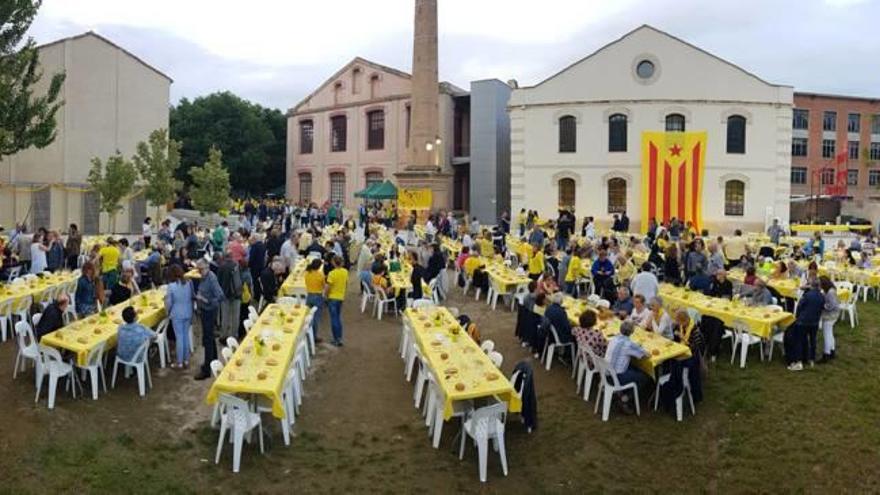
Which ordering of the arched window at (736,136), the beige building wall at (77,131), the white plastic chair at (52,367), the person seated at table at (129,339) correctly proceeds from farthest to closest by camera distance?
the arched window at (736,136), the beige building wall at (77,131), the person seated at table at (129,339), the white plastic chair at (52,367)

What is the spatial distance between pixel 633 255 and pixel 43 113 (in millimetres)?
18685

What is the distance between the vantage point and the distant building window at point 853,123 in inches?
2376

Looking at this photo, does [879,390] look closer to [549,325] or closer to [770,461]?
[770,461]

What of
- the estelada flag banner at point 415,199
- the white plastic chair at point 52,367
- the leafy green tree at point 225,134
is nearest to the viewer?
the white plastic chair at point 52,367

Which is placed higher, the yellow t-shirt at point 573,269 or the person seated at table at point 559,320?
the yellow t-shirt at point 573,269

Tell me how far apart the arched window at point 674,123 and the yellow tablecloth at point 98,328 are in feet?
90.6

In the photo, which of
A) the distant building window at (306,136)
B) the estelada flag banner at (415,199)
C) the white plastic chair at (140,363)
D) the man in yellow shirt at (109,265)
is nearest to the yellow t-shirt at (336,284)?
the white plastic chair at (140,363)

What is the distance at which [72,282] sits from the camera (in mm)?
15719

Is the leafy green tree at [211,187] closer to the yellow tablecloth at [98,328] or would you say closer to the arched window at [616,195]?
the arched window at [616,195]

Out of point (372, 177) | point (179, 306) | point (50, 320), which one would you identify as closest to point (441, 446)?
point (179, 306)

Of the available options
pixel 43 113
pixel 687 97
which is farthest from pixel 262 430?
pixel 687 97

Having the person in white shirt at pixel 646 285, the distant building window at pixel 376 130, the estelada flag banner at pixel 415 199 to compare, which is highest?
the distant building window at pixel 376 130

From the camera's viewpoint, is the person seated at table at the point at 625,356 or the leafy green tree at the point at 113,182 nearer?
the person seated at table at the point at 625,356

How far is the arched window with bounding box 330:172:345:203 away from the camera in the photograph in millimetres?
50031
